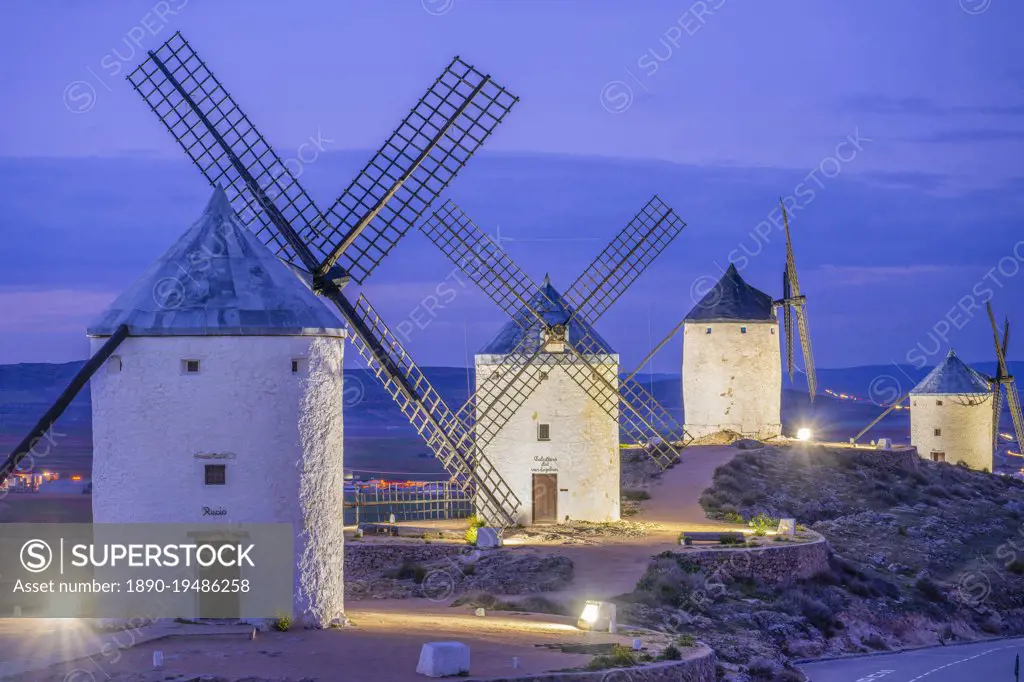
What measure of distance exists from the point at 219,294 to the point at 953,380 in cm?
3640

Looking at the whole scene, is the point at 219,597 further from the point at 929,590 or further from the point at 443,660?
the point at 929,590

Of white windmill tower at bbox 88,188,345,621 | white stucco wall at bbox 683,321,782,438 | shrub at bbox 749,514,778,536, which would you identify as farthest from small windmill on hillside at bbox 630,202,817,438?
white windmill tower at bbox 88,188,345,621

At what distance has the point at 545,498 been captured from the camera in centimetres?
3222

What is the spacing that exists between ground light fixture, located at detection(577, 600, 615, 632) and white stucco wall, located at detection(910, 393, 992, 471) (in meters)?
32.0

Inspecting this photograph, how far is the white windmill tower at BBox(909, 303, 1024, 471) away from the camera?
50438 mm

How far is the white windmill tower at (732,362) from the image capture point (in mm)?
46531

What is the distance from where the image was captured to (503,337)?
32594 millimetres

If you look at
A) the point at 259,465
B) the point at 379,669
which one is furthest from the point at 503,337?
the point at 379,669

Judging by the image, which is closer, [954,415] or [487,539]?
[487,539]

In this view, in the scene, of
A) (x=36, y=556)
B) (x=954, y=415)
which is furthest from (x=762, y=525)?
(x=954, y=415)

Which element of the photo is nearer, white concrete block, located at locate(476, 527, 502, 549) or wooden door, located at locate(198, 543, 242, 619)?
wooden door, located at locate(198, 543, 242, 619)

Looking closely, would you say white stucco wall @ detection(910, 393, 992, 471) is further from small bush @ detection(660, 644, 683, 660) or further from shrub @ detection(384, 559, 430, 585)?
small bush @ detection(660, 644, 683, 660)

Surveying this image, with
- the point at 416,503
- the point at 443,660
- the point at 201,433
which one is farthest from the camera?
the point at 416,503

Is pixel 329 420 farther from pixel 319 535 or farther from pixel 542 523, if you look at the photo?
pixel 542 523
